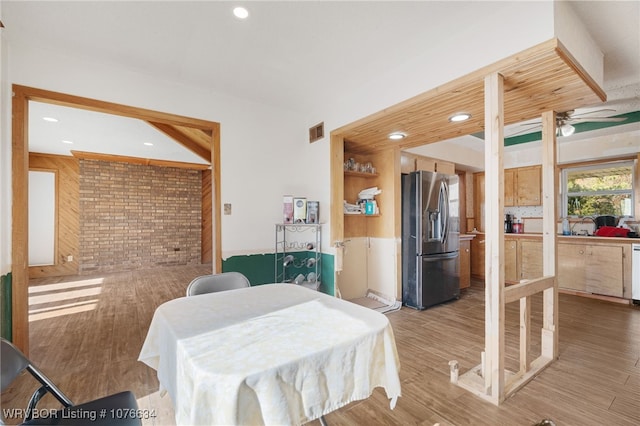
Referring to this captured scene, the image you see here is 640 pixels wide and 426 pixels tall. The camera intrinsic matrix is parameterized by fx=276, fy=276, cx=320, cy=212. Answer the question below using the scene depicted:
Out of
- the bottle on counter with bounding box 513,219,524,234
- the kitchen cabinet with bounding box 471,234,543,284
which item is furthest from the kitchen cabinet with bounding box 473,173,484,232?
the kitchen cabinet with bounding box 471,234,543,284

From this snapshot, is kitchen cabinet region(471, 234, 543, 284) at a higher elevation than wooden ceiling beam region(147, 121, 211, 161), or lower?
lower

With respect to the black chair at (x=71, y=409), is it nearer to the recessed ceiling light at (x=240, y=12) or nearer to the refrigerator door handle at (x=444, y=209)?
the recessed ceiling light at (x=240, y=12)

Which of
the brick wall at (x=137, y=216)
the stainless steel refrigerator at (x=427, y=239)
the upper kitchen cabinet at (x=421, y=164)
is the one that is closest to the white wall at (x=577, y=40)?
the stainless steel refrigerator at (x=427, y=239)

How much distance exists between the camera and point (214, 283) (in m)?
2.02

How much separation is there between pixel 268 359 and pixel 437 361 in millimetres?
2002

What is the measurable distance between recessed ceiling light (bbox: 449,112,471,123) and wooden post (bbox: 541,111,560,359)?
666mm

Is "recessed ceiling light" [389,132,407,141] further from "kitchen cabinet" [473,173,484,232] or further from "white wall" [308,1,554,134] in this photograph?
"kitchen cabinet" [473,173,484,232]

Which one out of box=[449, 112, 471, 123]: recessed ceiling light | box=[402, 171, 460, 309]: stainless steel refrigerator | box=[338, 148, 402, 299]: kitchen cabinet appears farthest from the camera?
box=[338, 148, 402, 299]: kitchen cabinet

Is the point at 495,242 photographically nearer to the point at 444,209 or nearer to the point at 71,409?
the point at 444,209

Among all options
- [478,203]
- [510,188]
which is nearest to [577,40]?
[510,188]

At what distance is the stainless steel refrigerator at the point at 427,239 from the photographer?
368cm

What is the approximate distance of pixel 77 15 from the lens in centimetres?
186

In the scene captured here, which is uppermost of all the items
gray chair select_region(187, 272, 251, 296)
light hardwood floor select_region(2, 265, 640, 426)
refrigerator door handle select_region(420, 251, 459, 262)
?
gray chair select_region(187, 272, 251, 296)

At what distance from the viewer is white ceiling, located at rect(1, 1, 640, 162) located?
1783mm
